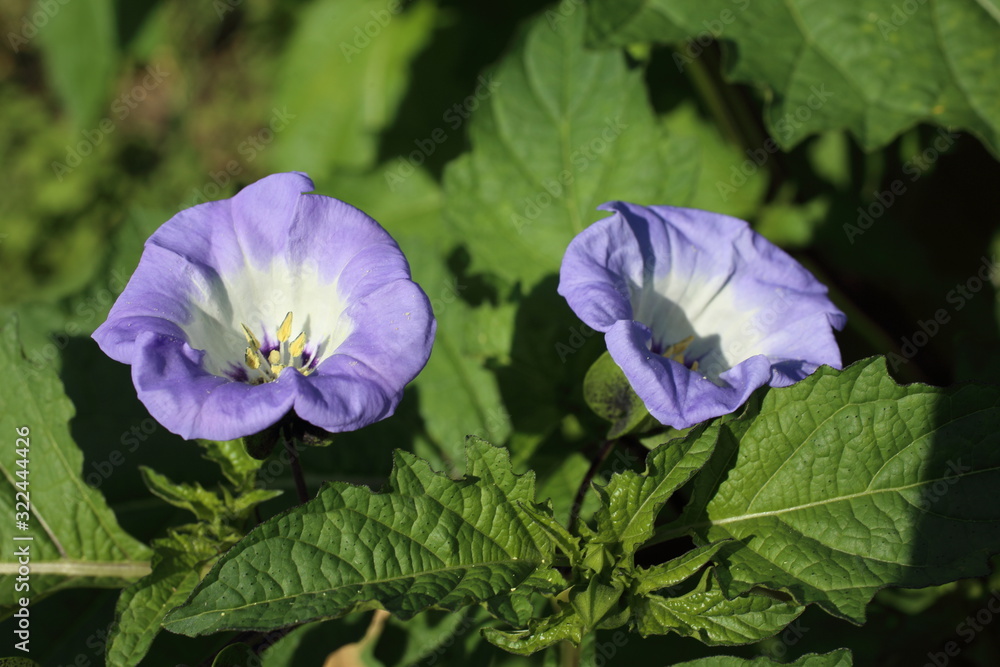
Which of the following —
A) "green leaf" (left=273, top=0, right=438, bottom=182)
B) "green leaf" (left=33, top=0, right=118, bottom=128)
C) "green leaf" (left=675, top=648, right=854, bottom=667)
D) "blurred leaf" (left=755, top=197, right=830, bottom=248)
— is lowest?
"green leaf" (left=675, top=648, right=854, bottom=667)

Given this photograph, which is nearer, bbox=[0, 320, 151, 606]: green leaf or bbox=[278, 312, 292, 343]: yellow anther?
bbox=[278, 312, 292, 343]: yellow anther

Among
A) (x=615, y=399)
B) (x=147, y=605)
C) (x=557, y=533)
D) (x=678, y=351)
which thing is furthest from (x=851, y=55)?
(x=147, y=605)

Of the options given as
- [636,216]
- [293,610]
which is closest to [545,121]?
[636,216]

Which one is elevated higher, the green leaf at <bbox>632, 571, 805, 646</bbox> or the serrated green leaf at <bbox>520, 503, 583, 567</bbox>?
the serrated green leaf at <bbox>520, 503, 583, 567</bbox>

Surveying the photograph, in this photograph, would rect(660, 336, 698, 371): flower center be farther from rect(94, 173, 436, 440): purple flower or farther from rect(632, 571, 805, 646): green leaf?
rect(94, 173, 436, 440): purple flower

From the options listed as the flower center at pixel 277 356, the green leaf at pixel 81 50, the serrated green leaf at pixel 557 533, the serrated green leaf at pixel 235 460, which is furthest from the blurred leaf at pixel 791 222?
the green leaf at pixel 81 50

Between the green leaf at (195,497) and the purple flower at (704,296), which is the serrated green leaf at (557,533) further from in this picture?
the green leaf at (195,497)

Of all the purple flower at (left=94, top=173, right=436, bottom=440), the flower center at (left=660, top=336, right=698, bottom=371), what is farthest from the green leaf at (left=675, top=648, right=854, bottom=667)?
the purple flower at (left=94, top=173, right=436, bottom=440)

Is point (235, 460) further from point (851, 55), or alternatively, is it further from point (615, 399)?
point (851, 55)
